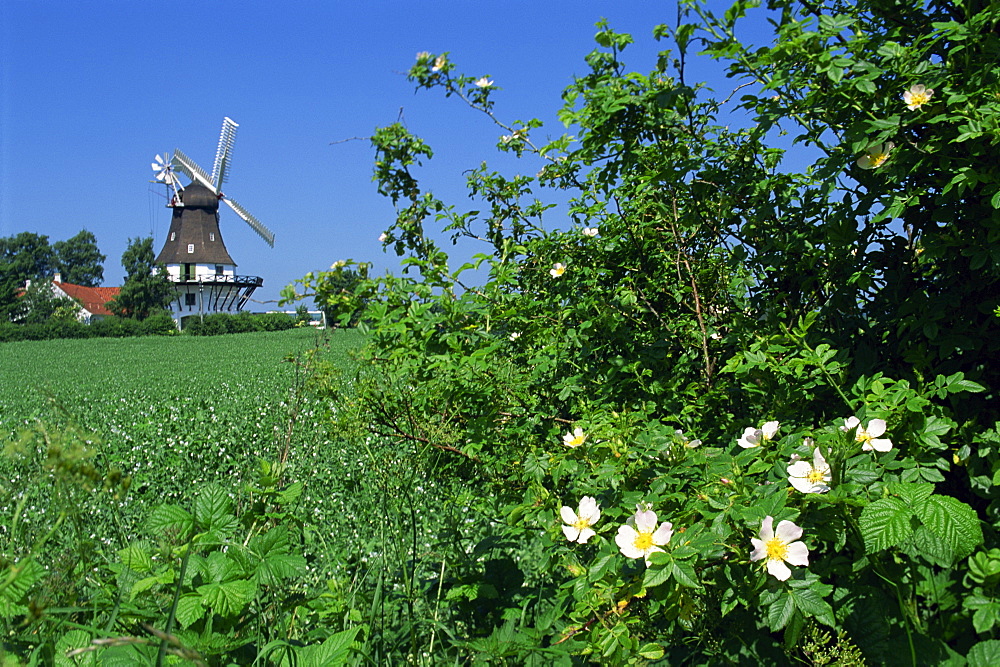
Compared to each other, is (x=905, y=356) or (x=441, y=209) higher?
(x=441, y=209)

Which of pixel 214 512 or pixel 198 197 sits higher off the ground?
pixel 198 197

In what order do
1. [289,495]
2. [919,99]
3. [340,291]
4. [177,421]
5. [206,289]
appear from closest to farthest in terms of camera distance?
[919,99] < [289,495] < [340,291] < [177,421] < [206,289]

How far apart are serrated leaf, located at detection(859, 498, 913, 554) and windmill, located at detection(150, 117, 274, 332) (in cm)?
5136

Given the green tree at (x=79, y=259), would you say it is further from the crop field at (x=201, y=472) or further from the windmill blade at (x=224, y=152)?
the crop field at (x=201, y=472)

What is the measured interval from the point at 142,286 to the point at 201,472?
43.7 metres

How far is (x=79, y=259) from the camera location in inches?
2694

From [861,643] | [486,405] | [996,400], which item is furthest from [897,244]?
[486,405]

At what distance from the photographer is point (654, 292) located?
237 cm

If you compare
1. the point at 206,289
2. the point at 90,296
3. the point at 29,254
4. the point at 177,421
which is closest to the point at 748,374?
the point at 177,421

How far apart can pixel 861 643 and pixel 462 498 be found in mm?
1259

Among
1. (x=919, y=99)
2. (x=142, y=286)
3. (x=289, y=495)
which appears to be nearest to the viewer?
(x=919, y=99)

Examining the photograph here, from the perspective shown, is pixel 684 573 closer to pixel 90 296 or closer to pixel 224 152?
pixel 224 152

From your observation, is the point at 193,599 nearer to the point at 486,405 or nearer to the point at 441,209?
the point at 486,405

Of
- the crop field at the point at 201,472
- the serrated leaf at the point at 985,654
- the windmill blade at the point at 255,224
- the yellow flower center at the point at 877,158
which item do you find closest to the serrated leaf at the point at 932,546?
the serrated leaf at the point at 985,654
